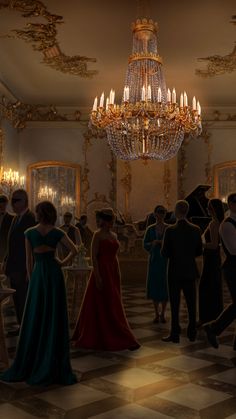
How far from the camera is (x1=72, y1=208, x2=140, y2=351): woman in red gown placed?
16.0 ft

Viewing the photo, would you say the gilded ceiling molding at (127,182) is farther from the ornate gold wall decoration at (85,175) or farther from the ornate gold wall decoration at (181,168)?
the ornate gold wall decoration at (181,168)

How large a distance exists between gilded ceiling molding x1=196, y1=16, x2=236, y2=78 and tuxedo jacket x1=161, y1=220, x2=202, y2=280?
5392 millimetres

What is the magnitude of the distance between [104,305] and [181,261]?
98 centimetres

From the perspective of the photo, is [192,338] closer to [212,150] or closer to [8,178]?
[8,178]

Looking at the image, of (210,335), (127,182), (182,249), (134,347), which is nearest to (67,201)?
(127,182)

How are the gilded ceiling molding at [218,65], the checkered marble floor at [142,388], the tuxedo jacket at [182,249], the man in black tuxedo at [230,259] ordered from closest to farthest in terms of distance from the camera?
the checkered marble floor at [142,388] < the man in black tuxedo at [230,259] < the tuxedo jacket at [182,249] < the gilded ceiling molding at [218,65]

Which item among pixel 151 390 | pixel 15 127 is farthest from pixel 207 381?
pixel 15 127

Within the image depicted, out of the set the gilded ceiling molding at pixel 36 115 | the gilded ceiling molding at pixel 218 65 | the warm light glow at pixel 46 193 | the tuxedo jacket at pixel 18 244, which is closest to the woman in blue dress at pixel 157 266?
the tuxedo jacket at pixel 18 244

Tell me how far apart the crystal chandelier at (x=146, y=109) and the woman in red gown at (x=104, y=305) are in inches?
145

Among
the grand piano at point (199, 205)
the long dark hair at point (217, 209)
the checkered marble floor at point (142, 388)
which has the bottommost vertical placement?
the checkered marble floor at point (142, 388)

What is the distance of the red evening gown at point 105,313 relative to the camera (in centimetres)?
489

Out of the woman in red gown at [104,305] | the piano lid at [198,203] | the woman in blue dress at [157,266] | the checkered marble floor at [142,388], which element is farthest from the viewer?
the piano lid at [198,203]

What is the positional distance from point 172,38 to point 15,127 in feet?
19.2

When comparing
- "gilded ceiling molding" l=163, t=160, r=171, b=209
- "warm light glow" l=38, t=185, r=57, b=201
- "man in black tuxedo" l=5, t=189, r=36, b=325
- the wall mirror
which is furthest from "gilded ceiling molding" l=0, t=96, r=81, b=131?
"man in black tuxedo" l=5, t=189, r=36, b=325
